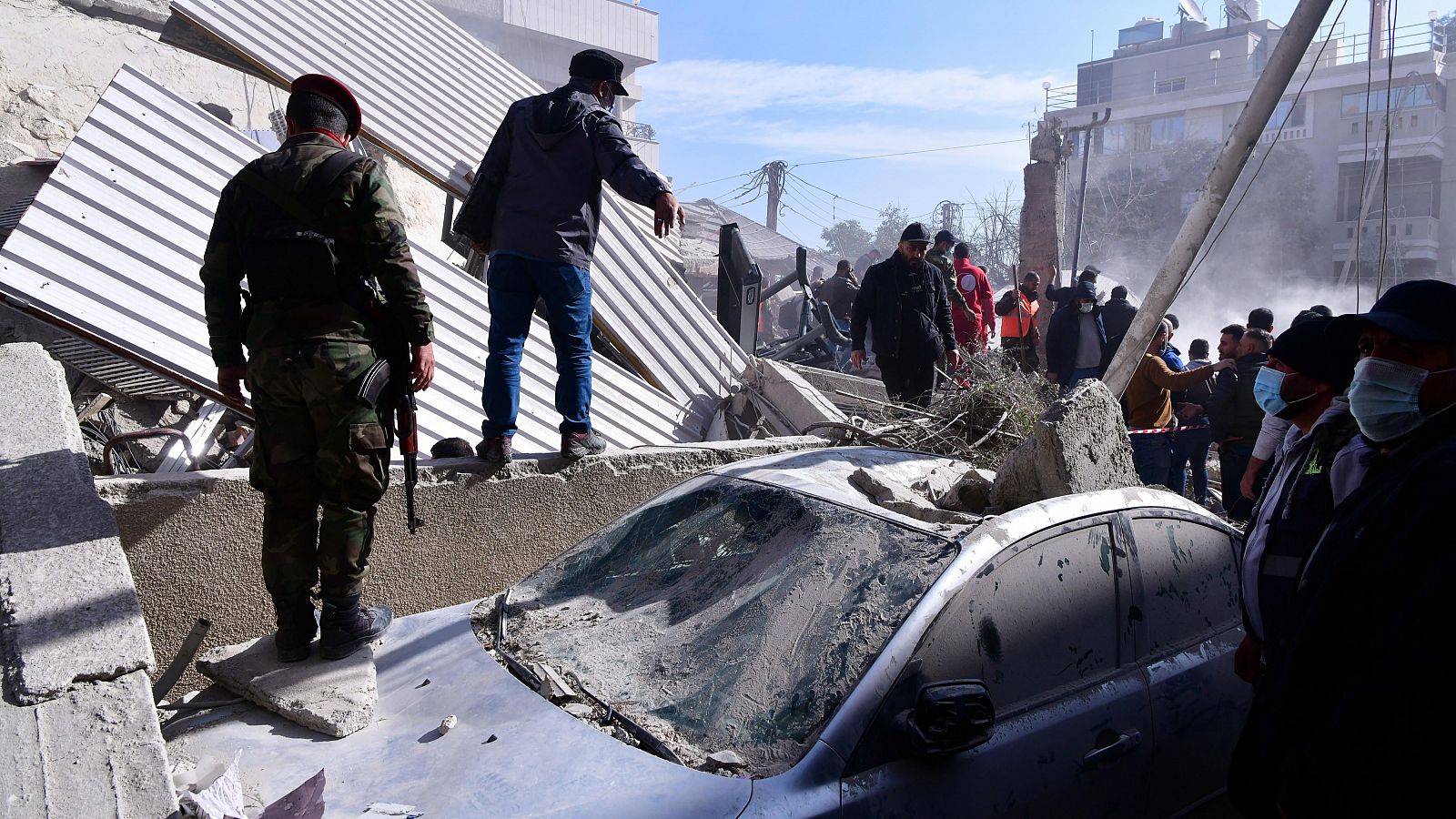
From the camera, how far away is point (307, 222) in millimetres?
2906

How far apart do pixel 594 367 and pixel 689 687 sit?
406cm

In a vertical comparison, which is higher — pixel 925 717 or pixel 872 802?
pixel 925 717

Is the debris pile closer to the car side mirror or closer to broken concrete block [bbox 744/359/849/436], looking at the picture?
Result: broken concrete block [bbox 744/359/849/436]

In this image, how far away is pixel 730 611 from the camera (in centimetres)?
273

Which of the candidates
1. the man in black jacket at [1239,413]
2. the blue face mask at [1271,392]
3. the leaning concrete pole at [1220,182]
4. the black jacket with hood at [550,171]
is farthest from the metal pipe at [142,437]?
the man in black jacket at [1239,413]

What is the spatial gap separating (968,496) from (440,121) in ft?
17.2

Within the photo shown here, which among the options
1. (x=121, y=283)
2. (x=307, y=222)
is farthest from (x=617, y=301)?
(x=307, y=222)

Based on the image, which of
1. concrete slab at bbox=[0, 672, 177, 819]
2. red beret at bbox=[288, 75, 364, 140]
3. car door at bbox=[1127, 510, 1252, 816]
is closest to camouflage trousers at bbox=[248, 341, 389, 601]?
concrete slab at bbox=[0, 672, 177, 819]

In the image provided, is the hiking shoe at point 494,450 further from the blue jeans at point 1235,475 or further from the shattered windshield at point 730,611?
the blue jeans at point 1235,475

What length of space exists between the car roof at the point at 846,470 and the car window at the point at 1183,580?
0.75 m

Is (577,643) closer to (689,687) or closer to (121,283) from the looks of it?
(689,687)

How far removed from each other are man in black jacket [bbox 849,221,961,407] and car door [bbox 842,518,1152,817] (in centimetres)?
392

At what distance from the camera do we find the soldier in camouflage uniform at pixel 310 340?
9.52 ft

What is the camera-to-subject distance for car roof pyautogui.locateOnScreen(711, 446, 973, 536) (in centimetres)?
296
